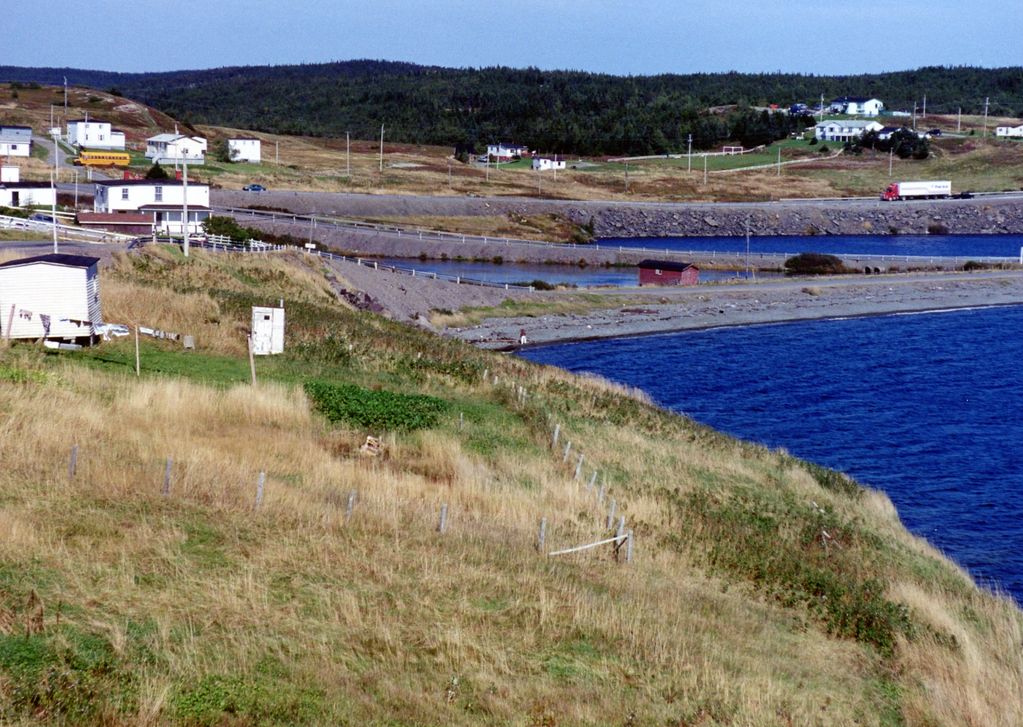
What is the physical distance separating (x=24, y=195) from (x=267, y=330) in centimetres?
4724

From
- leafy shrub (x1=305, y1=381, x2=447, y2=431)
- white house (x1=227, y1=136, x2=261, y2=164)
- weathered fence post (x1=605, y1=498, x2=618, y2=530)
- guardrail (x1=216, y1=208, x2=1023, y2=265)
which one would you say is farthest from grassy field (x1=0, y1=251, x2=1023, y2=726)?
white house (x1=227, y1=136, x2=261, y2=164)

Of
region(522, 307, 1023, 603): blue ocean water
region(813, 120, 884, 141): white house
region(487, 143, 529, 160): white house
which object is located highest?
region(813, 120, 884, 141): white house

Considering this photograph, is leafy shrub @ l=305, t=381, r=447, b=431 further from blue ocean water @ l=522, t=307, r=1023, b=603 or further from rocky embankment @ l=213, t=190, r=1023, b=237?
rocky embankment @ l=213, t=190, r=1023, b=237

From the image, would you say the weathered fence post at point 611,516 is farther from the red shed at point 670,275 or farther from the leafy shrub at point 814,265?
the leafy shrub at point 814,265

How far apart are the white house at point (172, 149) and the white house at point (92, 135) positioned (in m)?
2.92

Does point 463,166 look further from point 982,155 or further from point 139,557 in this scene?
point 139,557

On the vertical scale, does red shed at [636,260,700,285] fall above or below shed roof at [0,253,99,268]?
below

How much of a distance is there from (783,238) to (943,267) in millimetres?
30151

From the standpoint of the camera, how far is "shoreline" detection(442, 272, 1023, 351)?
56094 millimetres

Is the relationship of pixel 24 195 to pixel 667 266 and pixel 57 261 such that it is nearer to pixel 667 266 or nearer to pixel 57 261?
pixel 667 266

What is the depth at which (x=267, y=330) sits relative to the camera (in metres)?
28.3

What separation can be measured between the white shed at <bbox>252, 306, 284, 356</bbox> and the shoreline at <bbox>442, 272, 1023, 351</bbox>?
22.6 m

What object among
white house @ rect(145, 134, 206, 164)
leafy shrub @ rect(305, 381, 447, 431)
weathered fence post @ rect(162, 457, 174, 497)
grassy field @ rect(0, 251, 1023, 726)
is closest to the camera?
grassy field @ rect(0, 251, 1023, 726)

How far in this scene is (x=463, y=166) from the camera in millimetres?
152250
